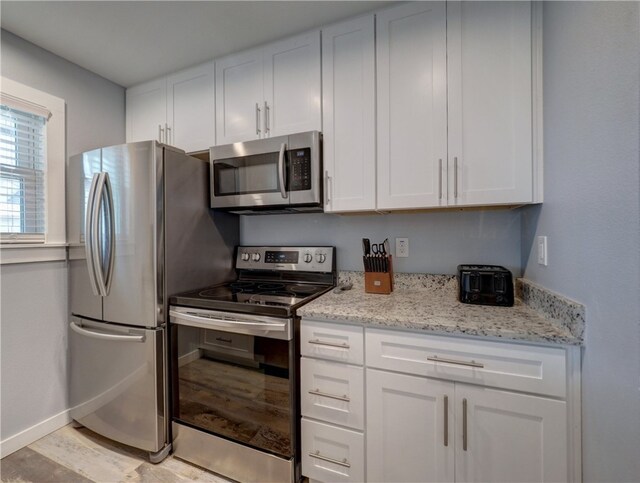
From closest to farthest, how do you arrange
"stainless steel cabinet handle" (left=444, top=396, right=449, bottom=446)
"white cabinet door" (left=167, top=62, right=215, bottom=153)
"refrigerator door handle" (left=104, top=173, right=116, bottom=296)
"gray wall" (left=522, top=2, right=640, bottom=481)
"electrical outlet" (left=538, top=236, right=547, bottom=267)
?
"gray wall" (left=522, top=2, right=640, bottom=481) < "stainless steel cabinet handle" (left=444, top=396, right=449, bottom=446) < "electrical outlet" (left=538, top=236, right=547, bottom=267) < "refrigerator door handle" (left=104, top=173, right=116, bottom=296) < "white cabinet door" (left=167, top=62, right=215, bottom=153)

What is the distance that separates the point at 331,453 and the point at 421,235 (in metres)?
1.27

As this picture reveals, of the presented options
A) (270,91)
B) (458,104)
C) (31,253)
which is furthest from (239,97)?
(31,253)

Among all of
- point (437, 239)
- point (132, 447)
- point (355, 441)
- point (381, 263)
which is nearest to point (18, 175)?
point (132, 447)

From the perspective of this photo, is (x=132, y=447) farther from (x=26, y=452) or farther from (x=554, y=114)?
(x=554, y=114)

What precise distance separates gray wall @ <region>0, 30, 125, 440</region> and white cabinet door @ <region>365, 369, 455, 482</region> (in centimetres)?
205

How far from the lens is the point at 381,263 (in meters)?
1.60

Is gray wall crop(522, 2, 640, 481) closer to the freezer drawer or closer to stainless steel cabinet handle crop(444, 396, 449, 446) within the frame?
stainless steel cabinet handle crop(444, 396, 449, 446)

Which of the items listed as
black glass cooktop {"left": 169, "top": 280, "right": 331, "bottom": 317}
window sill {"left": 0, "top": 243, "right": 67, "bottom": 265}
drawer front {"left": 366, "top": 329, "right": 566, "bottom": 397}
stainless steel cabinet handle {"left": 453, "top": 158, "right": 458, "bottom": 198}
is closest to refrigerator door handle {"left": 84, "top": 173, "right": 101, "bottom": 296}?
window sill {"left": 0, "top": 243, "right": 67, "bottom": 265}

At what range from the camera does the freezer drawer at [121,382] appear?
4.83ft

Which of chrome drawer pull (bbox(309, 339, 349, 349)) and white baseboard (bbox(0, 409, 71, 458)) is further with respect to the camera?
white baseboard (bbox(0, 409, 71, 458))

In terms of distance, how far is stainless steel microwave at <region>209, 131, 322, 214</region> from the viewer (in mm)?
1541

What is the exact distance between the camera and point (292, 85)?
1646mm

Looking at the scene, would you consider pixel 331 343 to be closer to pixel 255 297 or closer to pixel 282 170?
pixel 255 297

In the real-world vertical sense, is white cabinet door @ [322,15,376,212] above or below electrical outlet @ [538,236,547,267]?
above
